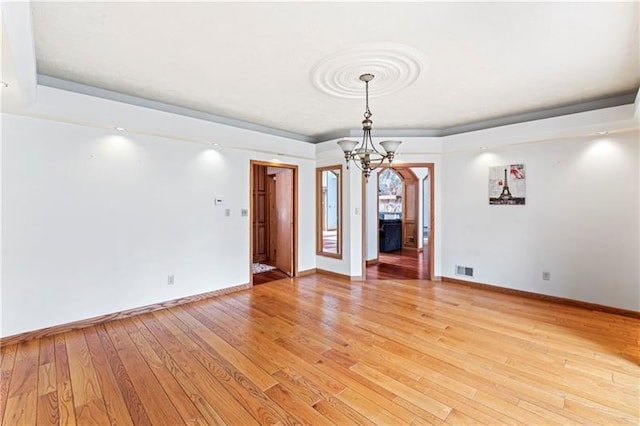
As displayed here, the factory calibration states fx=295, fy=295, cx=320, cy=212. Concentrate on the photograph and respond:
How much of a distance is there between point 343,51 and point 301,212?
3.55 m

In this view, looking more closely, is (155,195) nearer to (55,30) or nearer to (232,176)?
(232,176)

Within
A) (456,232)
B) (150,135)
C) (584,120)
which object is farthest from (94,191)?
(584,120)

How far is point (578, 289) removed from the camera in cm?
405

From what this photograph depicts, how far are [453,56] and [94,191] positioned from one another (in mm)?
4090

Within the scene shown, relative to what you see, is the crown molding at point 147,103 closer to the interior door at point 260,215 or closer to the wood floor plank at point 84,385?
the interior door at point 260,215

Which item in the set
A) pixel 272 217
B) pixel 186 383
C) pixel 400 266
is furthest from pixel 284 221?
pixel 186 383

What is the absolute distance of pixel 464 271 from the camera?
5.08 metres

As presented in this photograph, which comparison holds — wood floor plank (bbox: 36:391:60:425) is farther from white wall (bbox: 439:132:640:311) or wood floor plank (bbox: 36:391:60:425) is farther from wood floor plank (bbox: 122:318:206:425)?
white wall (bbox: 439:132:640:311)

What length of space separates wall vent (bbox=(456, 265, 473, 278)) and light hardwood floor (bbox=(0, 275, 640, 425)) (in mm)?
1136

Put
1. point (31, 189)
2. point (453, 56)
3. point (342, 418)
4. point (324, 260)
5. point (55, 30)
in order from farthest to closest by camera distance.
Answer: point (324, 260)
point (31, 189)
point (453, 56)
point (55, 30)
point (342, 418)

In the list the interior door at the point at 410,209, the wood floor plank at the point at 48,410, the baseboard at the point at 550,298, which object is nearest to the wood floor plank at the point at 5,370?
the wood floor plank at the point at 48,410

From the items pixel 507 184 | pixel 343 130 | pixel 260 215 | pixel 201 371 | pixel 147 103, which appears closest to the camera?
pixel 201 371

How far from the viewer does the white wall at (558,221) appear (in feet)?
12.2

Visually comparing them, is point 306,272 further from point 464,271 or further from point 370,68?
point 370,68
